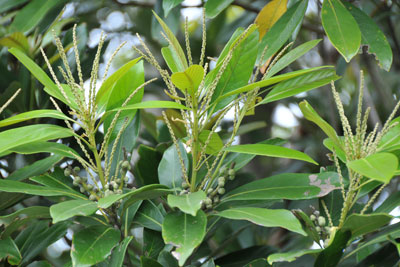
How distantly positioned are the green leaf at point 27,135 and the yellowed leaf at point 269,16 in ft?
1.94

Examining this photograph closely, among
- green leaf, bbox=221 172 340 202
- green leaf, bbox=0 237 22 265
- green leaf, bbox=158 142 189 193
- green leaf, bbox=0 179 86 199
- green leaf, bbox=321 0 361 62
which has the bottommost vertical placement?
green leaf, bbox=0 237 22 265

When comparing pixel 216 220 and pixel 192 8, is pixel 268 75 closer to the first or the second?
pixel 216 220

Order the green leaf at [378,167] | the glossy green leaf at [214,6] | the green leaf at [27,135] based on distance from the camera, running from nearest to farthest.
Answer: the green leaf at [378,167] < the green leaf at [27,135] < the glossy green leaf at [214,6]

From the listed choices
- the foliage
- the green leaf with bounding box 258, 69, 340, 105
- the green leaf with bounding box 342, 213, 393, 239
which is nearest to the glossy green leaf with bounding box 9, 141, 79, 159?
the foliage

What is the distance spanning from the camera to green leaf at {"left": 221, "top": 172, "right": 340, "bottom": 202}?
90 cm

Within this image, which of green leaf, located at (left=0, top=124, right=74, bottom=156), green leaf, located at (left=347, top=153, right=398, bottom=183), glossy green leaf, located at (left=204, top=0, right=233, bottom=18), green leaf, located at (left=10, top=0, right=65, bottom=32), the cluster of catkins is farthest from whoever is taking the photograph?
green leaf, located at (left=10, top=0, right=65, bottom=32)

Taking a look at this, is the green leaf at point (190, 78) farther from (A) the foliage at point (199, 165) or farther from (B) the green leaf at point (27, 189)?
(B) the green leaf at point (27, 189)

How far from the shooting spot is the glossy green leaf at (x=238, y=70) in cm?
94

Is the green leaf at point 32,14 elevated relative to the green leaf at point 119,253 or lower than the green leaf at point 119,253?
elevated

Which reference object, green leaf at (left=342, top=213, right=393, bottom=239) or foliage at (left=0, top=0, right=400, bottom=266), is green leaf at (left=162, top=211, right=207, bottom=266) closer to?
foliage at (left=0, top=0, right=400, bottom=266)

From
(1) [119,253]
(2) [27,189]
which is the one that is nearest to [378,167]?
(1) [119,253]

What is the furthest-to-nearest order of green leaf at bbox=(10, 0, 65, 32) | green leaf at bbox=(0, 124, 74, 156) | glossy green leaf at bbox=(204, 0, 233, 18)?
green leaf at bbox=(10, 0, 65, 32), glossy green leaf at bbox=(204, 0, 233, 18), green leaf at bbox=(0, 124, 74, 156)

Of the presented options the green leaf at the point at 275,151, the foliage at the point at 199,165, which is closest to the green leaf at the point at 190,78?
the foliage at the point at 199,165

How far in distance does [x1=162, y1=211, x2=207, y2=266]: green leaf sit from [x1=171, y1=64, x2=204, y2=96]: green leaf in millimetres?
203
